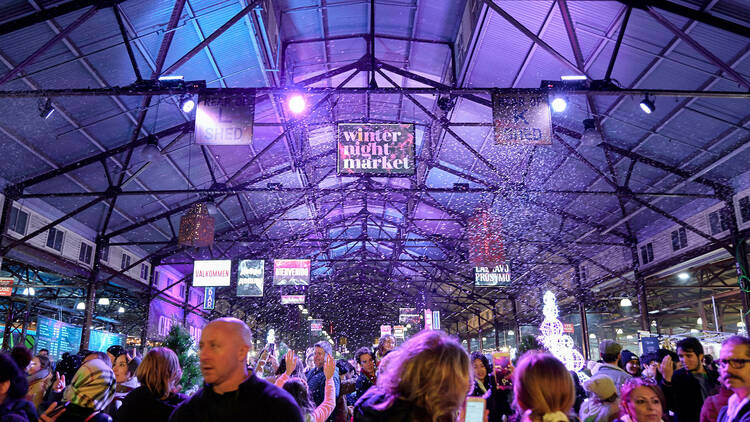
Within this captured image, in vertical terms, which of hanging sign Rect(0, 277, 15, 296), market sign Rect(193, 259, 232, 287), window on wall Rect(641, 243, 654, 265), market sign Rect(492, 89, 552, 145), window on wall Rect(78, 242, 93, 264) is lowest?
hanging sign Rect(0, 277, 15, 296)

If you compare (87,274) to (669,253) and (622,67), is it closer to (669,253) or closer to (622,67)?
(622,67)

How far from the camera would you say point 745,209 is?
41.8 feet

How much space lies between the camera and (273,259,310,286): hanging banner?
17375mm

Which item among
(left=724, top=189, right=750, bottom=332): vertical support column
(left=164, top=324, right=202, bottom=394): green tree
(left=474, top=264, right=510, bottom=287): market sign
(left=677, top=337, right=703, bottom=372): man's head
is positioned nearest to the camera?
(left=677, top=337, right=703, bottom=372): man's head

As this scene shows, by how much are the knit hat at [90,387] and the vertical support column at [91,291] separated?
12.9 metres

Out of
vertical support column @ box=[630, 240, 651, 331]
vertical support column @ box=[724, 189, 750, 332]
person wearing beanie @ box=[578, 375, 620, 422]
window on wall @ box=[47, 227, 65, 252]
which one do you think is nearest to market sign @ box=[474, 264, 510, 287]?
vertical support column @ box=[630, 240, 651, 331]

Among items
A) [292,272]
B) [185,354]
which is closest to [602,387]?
[185,354]

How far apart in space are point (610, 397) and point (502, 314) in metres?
27.8

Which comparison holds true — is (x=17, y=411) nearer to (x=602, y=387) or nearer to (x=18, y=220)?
(x=602, y=387)

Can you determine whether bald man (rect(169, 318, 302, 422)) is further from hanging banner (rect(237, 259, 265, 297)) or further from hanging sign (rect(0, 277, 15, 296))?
hanging banner (rect(237, 259, 265, 297))

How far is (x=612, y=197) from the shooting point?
15.8 meters

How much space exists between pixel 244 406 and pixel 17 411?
1.74 metres

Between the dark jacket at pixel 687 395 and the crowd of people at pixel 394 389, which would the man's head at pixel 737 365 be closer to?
the crowd of people at pixel 394 389

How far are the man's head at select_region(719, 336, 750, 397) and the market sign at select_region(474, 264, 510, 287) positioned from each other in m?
14.3
